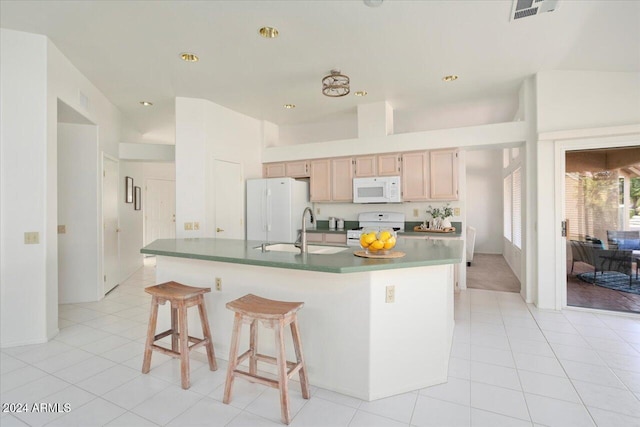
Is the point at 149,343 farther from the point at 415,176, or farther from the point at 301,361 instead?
the point at 415,176

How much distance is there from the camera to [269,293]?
2.29 metres

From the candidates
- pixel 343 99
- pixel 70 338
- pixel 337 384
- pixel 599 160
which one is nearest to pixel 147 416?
pixel 337 384

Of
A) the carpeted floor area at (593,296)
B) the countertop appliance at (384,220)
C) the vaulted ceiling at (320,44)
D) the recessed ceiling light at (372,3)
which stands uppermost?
the vaulted ceiling at (320,44)

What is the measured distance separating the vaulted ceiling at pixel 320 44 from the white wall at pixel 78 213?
0.76m

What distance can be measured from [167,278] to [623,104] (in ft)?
16.4

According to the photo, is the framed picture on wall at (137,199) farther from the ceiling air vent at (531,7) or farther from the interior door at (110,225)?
the ceiling air vent at (531,7)

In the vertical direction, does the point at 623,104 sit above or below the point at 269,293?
above

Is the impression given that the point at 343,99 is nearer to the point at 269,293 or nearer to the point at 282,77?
the point at 282,77

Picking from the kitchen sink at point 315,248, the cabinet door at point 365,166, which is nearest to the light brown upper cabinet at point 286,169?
the cabinet door at point 365,166

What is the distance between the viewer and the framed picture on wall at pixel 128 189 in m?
5.40

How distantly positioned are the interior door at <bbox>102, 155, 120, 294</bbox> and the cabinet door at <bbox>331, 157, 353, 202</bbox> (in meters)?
3.30

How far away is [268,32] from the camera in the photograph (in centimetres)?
279

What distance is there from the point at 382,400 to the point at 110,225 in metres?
4.56

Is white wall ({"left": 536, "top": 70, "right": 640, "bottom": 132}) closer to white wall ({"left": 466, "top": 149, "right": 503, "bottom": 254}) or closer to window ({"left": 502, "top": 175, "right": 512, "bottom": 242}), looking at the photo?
window ({"left": 502, "top": 175, "right": 512, "bottom": 242})
